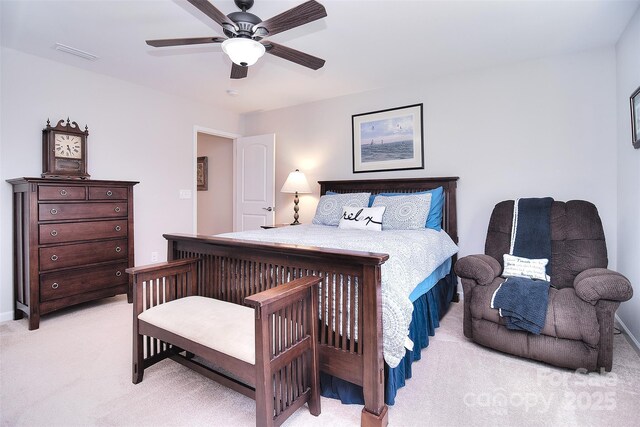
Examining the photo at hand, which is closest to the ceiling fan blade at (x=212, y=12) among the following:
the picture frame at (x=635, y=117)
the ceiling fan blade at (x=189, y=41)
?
the ceiling fan blade at (x=189, y=41)

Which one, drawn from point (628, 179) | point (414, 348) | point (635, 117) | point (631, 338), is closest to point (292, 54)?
point (414, 348)

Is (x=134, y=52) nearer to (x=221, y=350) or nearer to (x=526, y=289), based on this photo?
→ (x=221, y=350)

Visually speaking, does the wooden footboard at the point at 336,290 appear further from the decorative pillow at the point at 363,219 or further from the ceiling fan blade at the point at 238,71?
the decorative pillow at the point at 363,219

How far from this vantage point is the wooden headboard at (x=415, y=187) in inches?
134

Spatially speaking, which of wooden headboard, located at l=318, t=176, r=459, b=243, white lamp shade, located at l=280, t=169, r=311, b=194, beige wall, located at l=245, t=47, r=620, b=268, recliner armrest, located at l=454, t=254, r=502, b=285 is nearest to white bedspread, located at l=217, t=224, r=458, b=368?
recliner armrest, located at l=454, t=254, r=502, b=285

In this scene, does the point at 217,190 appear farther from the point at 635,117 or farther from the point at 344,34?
the point at 635,117

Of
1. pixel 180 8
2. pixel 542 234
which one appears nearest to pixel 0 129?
pixel 180 8

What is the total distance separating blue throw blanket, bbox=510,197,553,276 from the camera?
2.48 metres

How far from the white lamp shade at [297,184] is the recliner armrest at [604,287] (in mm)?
3010

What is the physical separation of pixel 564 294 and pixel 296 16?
239 cm

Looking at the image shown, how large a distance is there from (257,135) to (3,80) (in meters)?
2.83

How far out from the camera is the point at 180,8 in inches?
89.1

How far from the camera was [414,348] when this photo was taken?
2.03 metres

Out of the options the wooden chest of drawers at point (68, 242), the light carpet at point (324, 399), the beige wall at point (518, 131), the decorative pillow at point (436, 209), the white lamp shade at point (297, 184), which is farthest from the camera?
the white lamp shade at point (297, 184)
